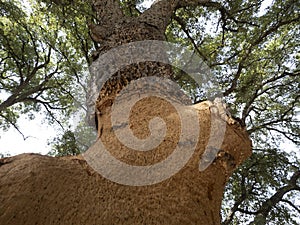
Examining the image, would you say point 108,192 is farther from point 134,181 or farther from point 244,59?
point 244,59

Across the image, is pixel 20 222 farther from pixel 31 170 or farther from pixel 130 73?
pixel 130 73

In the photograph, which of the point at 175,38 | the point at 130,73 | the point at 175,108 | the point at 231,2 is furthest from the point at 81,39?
the point at 175,108

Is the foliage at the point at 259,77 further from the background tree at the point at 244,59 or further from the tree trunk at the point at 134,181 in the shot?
the tree trunk at the point at 134,181

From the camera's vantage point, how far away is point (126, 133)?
4.83 ft

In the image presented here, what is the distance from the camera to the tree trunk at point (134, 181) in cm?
104

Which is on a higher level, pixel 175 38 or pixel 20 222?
pixel 175 38

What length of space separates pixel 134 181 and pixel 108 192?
0.12 meters

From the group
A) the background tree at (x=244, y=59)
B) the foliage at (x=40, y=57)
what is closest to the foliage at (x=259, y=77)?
the background tree at (x=244, y=59)

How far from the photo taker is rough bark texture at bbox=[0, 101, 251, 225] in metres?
1.03

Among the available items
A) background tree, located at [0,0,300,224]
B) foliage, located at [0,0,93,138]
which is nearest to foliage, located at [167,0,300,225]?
background tree, located at [0,0,300,224]

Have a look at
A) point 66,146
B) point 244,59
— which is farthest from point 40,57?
point 244,59

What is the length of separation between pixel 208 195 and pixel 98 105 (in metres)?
1.00

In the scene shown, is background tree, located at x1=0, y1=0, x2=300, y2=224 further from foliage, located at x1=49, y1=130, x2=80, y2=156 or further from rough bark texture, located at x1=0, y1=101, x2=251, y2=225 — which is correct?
rough bark texture, located at x1=0, y1=101, x2=251, y2=225

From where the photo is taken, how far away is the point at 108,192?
1171mm
